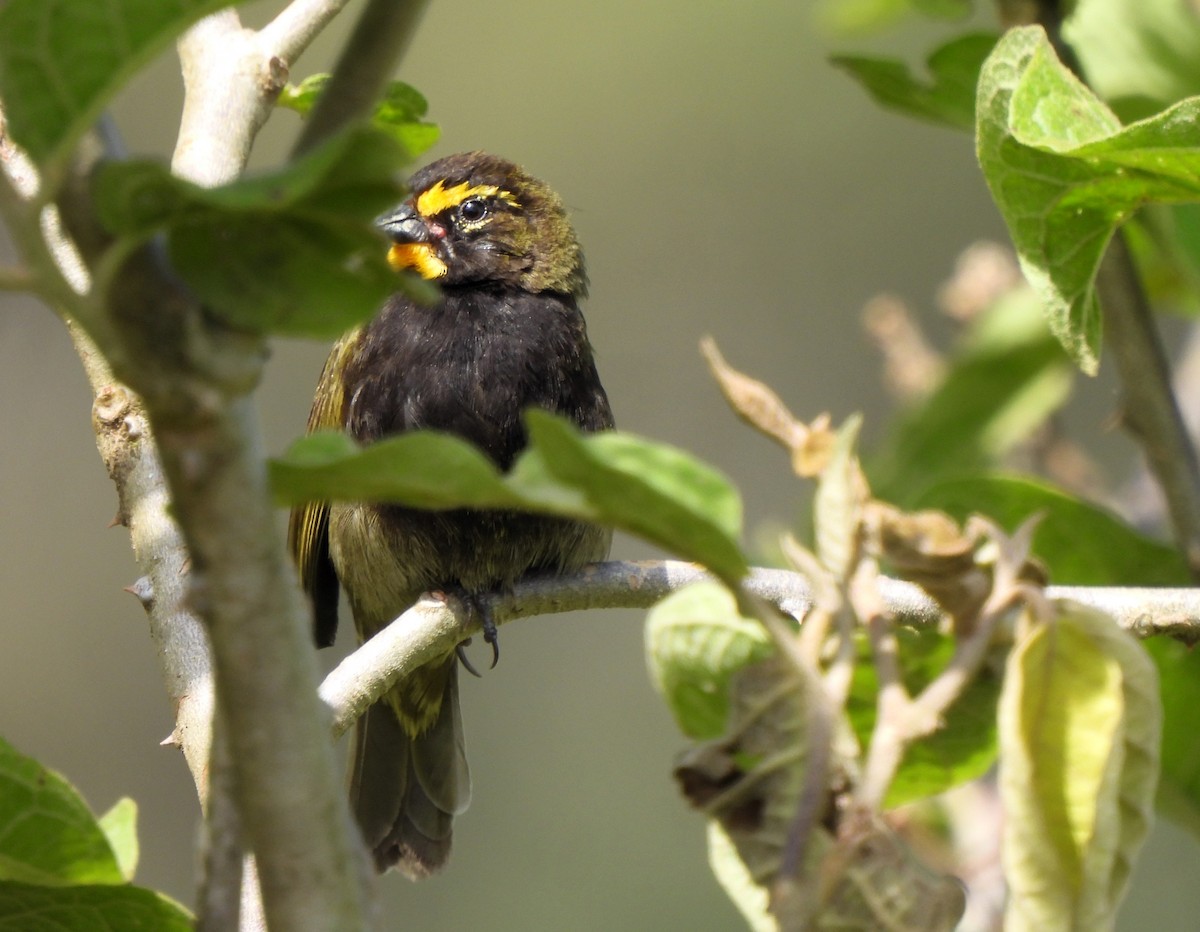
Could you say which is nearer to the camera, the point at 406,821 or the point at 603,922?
the point at 406,821

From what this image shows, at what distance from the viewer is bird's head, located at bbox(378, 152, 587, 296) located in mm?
3432

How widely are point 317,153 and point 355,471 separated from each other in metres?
0.18

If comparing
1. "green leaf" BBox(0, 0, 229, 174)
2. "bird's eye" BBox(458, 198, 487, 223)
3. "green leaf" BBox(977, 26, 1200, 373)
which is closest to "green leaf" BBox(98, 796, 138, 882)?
"green leaf" BBox(0, 0, 229, 174)

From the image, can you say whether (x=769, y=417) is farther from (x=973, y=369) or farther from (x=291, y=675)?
(x=973, y=369)

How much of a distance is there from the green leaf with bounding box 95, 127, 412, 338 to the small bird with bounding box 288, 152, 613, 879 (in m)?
1.94

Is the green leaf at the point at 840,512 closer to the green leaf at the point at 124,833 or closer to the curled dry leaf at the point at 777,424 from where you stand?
the curled dry leaf at the point at 777,424

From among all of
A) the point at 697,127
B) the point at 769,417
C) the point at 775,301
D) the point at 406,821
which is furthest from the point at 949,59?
the point at 697,127

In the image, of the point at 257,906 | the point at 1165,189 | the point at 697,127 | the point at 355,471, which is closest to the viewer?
the point at 355,471

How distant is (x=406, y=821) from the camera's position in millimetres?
3229

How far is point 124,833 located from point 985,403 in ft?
6.11

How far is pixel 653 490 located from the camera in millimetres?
790

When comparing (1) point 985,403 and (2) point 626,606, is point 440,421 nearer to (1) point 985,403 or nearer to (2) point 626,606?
(1) point 985,403

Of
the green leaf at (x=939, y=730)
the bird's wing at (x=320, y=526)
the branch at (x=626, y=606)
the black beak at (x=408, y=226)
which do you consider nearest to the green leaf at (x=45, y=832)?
the branch at (x=626, y=606)

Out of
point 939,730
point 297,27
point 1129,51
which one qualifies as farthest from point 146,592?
point 1129,51
